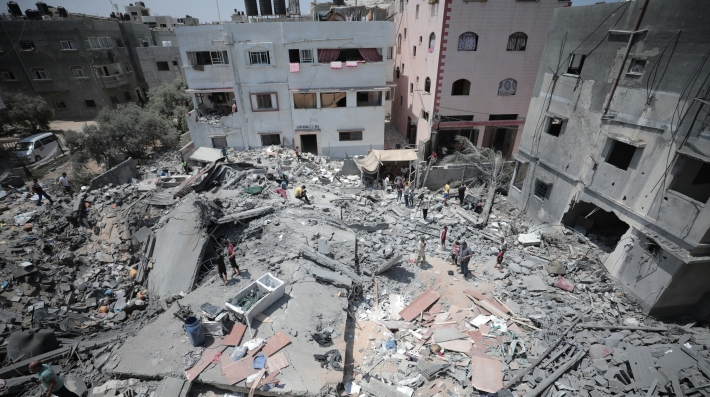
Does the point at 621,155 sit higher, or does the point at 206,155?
the point at 621,155

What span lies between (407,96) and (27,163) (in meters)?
28.5

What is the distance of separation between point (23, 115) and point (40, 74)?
7.41 meters

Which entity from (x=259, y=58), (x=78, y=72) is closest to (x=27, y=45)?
(x=78, y=72)

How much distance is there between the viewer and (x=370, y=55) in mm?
22141

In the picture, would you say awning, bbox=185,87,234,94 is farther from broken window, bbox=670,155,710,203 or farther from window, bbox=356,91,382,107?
broken window, bbox=670,155,710,203

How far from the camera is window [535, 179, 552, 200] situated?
15.1 metres

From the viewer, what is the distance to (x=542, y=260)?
12922 millimetres

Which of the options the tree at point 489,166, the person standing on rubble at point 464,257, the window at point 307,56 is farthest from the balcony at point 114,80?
the person standing on rubble at point 464,257

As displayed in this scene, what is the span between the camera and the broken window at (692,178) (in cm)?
980

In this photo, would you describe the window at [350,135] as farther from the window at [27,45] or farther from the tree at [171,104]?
the window at [27,45]

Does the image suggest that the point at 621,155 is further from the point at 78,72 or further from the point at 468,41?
the point at 78,72

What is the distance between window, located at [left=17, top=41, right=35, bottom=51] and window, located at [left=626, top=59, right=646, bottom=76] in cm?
4438

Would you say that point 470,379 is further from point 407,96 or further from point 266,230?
point 407,96

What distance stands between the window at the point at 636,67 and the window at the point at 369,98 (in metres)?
15.0
